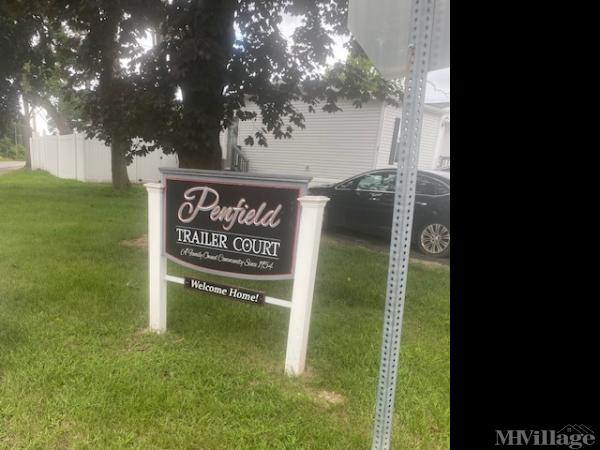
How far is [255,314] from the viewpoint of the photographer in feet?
13.2

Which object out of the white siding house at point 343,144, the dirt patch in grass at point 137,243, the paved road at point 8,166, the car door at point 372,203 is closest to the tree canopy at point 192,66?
the dirt patch in grass at point 137,243

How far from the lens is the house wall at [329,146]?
13359 millimetres

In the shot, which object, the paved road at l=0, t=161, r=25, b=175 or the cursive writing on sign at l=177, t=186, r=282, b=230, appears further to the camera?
the paved road at l=0, t=161, r=25, b=175

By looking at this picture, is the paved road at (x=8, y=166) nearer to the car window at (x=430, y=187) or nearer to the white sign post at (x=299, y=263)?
the car window at (x=430, y=187)

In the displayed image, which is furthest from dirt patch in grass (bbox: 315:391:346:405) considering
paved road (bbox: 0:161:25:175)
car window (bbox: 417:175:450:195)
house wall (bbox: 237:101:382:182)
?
paved road (bbox: 0:161:25:175)

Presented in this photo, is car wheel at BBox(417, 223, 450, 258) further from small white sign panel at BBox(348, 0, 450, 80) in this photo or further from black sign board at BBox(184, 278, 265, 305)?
small white sign panel at BBox(348, 0, 450, 80)

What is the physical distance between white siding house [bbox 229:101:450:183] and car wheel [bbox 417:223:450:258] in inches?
234

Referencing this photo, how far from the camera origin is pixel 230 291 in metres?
3.22

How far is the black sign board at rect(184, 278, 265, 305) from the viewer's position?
10.3 ft

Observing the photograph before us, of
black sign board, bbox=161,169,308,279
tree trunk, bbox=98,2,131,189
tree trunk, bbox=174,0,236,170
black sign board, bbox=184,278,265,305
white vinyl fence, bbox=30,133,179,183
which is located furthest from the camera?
white vinyl fence, bbox=30,133,179,183
